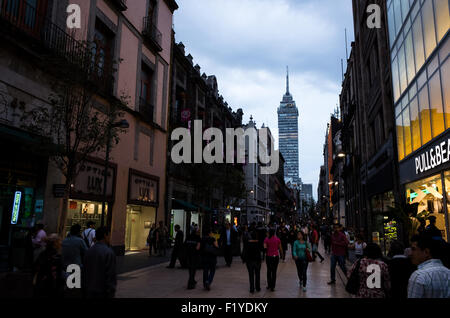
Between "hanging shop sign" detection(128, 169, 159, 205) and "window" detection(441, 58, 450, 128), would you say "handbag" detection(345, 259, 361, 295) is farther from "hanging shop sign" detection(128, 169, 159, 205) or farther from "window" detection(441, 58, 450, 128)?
"hanging shop sign" detection(128, 169, 159, 205)

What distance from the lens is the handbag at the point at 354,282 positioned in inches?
203

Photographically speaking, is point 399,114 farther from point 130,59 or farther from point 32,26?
point 32,26

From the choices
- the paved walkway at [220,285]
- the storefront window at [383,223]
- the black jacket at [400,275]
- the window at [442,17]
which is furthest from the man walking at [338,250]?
the window at [442,17]

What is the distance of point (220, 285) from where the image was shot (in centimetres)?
1090

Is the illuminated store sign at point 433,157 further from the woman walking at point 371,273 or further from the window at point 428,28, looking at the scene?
the woman walking at point 371,273

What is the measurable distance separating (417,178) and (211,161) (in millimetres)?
18668

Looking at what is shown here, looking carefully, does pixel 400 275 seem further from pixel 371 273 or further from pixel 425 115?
pixel 425 115

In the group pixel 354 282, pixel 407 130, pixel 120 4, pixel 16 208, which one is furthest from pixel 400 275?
pixel 120 4

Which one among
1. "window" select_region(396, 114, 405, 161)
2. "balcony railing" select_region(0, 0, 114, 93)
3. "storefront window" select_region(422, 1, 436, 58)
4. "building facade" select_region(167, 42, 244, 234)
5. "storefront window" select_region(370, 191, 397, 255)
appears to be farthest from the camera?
"building facade" select_region(167, 42, 244, 234)

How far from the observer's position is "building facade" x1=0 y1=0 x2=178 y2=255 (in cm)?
1241

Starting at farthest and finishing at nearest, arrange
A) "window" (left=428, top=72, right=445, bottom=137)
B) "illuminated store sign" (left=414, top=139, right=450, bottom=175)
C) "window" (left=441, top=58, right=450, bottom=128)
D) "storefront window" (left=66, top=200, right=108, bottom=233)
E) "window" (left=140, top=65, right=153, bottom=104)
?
"window" (left=140, top=65, right=153, bottom=104) → "storefront window" (left=66, top=200, right=108, bottom=233) → "window" (left=428, top=72, right=445, bottom=137) → "illuminated store sign" (left=414, top=139, right=450, bottom=175) → "window" (left=441, top=58, right=450, bottom=128)

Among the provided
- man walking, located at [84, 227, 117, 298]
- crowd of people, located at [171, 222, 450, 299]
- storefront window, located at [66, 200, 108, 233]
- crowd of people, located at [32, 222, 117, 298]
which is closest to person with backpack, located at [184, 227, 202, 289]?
crowd of people, located at [171, 222, 450, 299]

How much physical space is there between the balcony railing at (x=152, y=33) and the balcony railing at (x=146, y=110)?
438 cm

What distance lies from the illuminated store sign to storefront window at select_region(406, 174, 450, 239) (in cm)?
53
